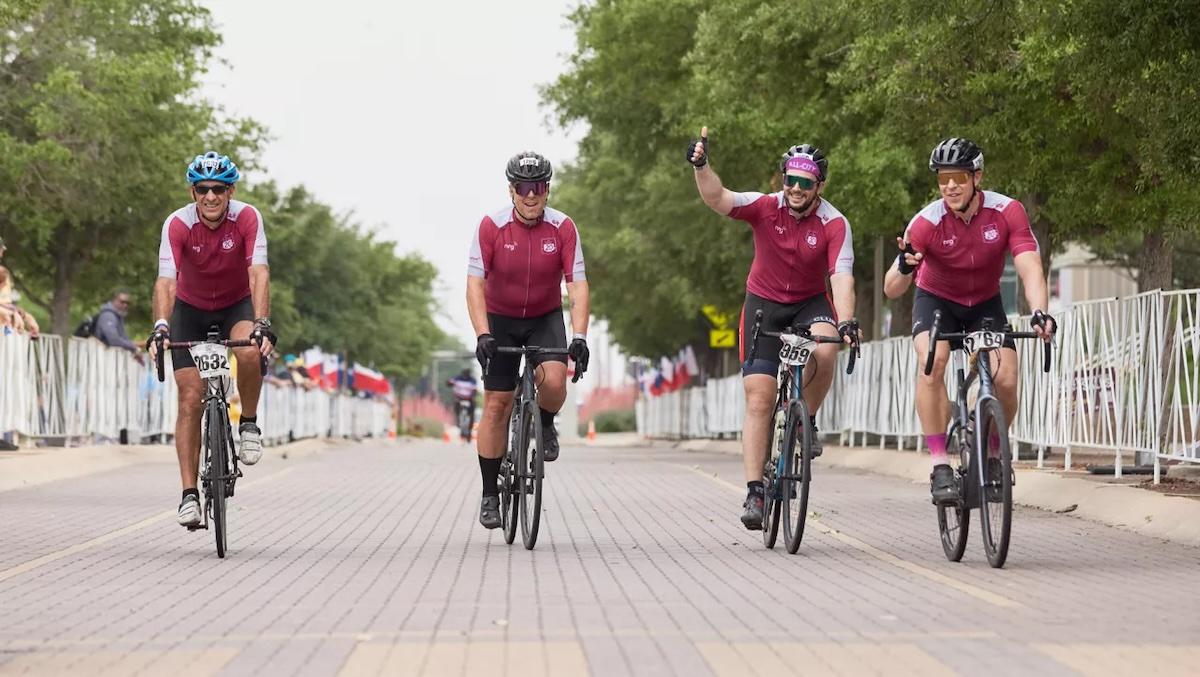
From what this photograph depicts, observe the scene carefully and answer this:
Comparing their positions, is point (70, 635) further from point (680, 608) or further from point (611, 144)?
point (611, 144)

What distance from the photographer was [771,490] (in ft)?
42.7

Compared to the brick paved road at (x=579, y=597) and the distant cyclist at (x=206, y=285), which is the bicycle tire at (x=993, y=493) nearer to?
the brick paved road at (x=579, y=597)

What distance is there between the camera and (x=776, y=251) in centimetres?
1306

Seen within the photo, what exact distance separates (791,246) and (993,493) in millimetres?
2056

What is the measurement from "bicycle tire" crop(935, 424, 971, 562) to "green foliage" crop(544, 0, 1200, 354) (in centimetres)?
453

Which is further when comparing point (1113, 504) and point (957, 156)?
point (1113, 504)

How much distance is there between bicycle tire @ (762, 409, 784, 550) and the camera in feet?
42.3

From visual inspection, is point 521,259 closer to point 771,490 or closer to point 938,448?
point 771,490

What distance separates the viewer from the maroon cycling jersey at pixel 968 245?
12242 millimetres

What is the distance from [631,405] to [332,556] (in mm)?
108481

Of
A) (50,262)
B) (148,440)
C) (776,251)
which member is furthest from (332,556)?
(50,262)

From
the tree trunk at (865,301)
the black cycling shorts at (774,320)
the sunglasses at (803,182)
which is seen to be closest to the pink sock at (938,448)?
the black cycling shorts at (774,320)

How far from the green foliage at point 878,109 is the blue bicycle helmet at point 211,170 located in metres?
6.32

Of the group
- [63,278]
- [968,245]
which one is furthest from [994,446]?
[63,278]
